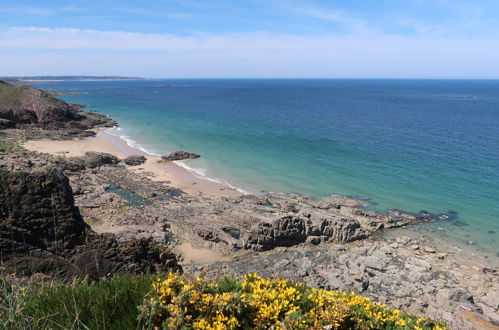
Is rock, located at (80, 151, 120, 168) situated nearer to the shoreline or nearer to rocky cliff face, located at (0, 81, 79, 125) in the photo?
the shoreline

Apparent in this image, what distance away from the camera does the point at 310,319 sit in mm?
5422

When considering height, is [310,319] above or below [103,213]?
above

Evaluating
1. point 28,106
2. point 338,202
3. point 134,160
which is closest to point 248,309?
point 338,202

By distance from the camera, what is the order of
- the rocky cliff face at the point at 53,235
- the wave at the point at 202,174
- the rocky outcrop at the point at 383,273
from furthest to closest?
the wave at the point at 202,174 → the rocky outcrop at the point at 383,273 → the rocky cliff face at the point at 53,235

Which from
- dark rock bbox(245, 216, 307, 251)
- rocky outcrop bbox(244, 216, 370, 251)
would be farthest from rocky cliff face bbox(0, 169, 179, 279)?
rocky outcrop bbox(244, 216, 370, 251)

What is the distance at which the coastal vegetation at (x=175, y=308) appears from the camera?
4816 mm

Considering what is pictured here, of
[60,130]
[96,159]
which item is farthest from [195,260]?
[60,130]

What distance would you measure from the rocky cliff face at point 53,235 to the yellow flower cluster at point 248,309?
6.99 metres

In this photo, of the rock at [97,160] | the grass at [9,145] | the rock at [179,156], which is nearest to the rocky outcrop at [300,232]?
the rock at [179,156]

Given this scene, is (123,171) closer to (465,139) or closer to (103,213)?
(103,213)

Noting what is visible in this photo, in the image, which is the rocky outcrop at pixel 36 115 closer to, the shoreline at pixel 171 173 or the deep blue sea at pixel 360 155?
the shoreline at pixel 171 173

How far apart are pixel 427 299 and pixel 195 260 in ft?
46.0

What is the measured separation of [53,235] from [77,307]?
9416 millimetres

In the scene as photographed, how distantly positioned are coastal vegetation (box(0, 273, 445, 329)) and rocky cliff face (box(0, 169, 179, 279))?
6509 mm
